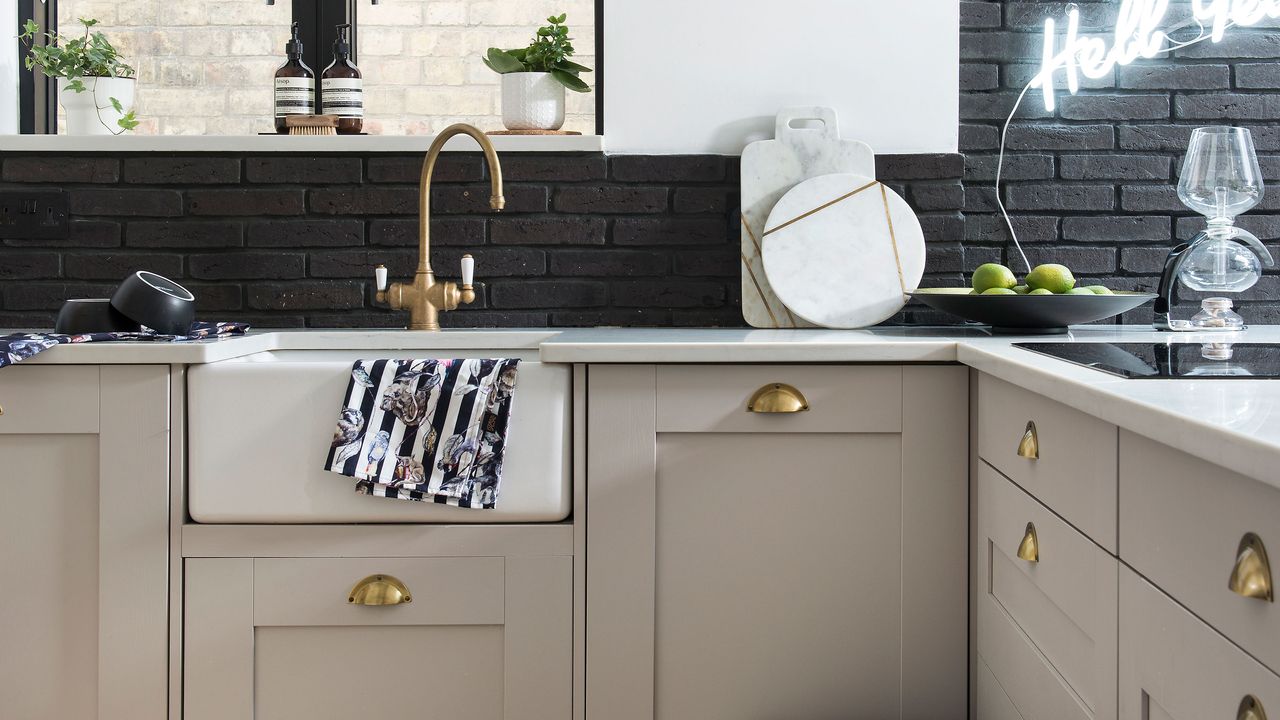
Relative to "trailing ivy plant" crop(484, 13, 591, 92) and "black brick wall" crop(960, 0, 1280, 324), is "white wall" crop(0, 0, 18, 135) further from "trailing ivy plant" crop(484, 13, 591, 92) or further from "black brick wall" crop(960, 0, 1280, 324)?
"black brick wall" crop(960, 0, 1280, 324)

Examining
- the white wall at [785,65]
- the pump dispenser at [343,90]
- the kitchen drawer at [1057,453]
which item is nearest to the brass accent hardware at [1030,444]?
the kitchen drawer at [1057,453]

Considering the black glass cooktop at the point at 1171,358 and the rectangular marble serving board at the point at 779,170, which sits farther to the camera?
the rectangular marble serving board at the point at 779,170

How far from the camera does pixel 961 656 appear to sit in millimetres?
1683

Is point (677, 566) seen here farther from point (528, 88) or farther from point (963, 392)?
point (528, 88)

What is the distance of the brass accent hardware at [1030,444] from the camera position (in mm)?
1349

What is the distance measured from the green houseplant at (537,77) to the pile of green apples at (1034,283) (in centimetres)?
92

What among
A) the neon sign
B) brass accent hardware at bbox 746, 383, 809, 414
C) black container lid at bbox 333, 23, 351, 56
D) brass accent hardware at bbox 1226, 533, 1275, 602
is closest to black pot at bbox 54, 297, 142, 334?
black container lid at bbox 333, 23, 351, 56

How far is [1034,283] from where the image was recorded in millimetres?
1948

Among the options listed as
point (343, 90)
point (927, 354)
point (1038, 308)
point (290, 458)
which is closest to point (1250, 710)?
point (927, 354)

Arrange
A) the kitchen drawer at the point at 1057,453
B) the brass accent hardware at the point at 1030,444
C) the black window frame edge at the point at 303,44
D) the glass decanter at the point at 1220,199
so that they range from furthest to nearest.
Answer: the black window frame edge at the point at 303,44 → the glass decanter at the point at 1220,199 → the brass accent hardware at the point at 1030,444 → the kitchen drawer at the point at 1057,453

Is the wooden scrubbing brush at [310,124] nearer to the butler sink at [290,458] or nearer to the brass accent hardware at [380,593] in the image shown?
the butler sink at [290,458]

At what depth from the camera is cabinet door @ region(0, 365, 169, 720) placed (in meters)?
1.64

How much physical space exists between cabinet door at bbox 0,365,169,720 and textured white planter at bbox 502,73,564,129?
0.95 meters

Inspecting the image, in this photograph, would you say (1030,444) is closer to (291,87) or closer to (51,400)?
(51,400)
